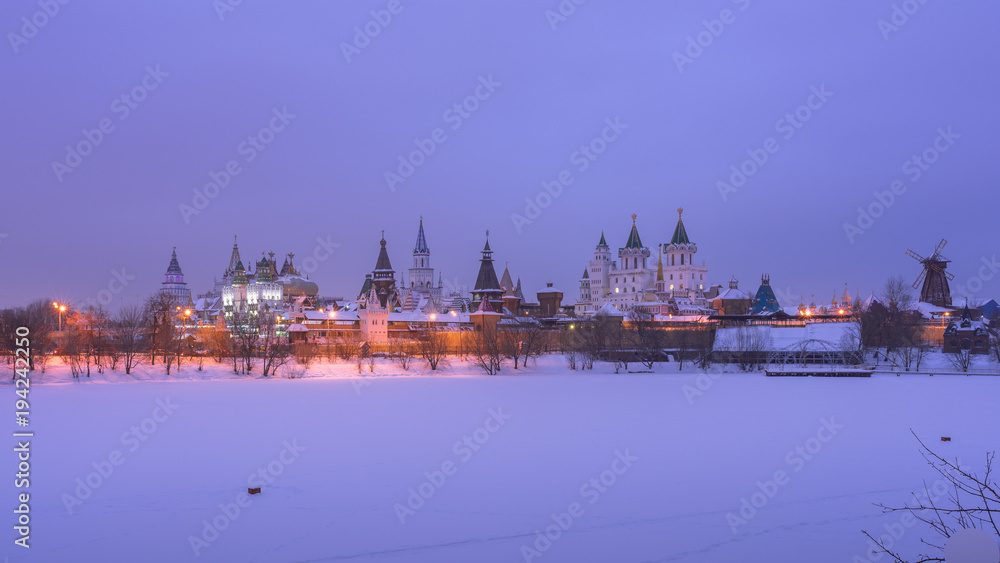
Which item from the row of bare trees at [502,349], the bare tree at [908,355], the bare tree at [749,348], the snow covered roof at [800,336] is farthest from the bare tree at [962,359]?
the row of bare trees at [502,349]

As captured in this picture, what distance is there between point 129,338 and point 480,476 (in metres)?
39.1

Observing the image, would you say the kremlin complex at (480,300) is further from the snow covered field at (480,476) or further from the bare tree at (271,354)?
the snow covered field at (480,476)

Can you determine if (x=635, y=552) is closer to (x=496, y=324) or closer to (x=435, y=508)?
(x=435, y=508)

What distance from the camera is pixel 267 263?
362 feet

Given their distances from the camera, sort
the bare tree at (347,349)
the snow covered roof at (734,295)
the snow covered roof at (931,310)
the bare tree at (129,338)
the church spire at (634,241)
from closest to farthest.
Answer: the bare tree at (129,338)
the bare tree at (347,349)
the snow covered roof at (931,310)
the snow covered roof at (734,295)
the church spire at (634,241)

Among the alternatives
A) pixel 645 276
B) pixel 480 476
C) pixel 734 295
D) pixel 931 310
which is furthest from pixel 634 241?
pixel 480 476

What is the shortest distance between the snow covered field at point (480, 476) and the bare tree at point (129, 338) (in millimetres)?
17461

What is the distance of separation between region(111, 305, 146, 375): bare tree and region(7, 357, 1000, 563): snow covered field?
17461 millimetres

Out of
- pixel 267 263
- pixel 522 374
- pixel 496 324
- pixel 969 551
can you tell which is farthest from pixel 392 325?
pixel 969 551

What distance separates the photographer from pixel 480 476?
1545 centimetres

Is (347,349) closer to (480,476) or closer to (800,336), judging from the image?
(800,336)

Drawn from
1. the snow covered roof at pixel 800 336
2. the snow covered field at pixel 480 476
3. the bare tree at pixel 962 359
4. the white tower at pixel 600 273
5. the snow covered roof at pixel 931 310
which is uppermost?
the white tower at pixel 600 273

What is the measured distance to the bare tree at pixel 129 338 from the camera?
46.2 metres

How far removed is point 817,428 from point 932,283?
7357 centimetres
